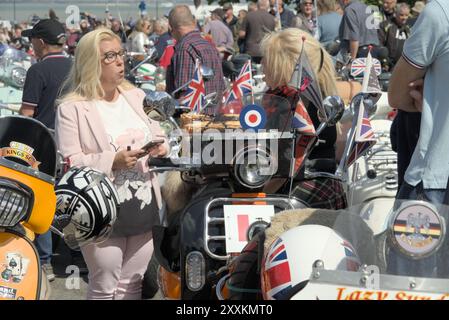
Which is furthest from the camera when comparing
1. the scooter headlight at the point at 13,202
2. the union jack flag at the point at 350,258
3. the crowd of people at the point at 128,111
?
the crowd of people at the point at 128,111

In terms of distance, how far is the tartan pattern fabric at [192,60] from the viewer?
7.79 meters

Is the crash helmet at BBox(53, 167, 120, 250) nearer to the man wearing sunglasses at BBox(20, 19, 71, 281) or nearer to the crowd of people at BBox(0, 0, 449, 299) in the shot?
the crowd of people at BBox(0, 0, 449, 299)

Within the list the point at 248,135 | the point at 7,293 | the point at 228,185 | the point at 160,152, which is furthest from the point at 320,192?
the point at 7,293

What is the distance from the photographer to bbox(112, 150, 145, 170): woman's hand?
4378 mm

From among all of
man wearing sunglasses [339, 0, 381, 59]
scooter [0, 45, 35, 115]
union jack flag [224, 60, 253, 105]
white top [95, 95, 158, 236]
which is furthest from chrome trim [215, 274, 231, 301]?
man wearing sunglasses [339, 0, 381, 59]

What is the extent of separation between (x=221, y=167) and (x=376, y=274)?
1.79 m

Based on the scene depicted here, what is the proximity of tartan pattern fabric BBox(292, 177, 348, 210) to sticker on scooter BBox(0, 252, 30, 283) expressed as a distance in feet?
5.21

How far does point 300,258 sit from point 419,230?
1.51 ft

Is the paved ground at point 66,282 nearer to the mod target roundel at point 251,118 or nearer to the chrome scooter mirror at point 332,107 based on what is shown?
the mod target roundel at point 251,118

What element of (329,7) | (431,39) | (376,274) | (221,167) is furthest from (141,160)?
(329,7)

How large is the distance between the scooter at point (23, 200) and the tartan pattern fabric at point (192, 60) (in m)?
4.32

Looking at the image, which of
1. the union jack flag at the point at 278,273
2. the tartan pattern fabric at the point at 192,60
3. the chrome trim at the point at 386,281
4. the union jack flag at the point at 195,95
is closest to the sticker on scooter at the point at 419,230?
the chrome trim at the point at 386,281
